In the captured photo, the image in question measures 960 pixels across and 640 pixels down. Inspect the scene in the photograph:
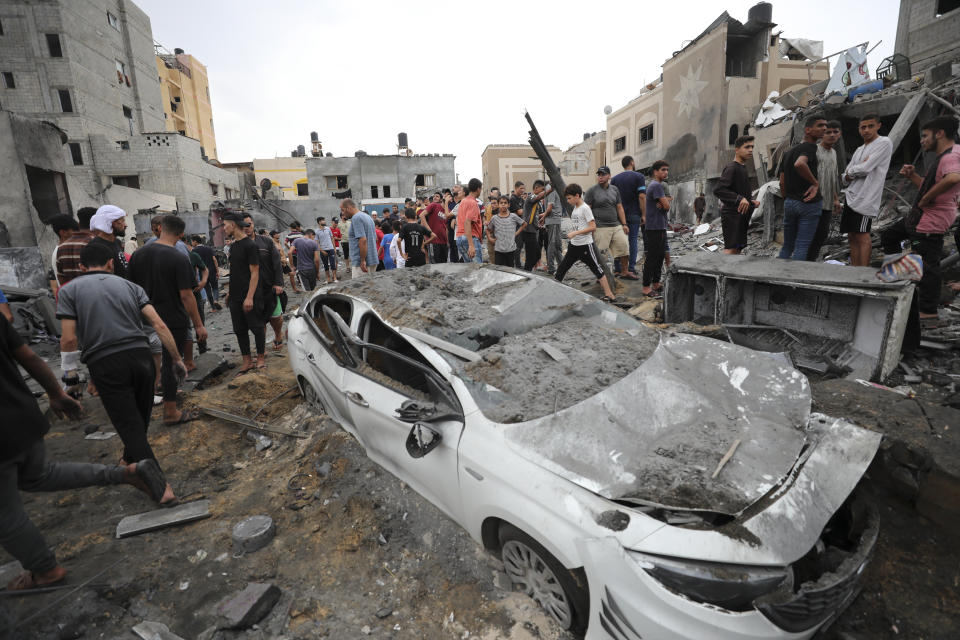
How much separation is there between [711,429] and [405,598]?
1696mm

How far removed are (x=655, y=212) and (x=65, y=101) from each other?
36.6 metres

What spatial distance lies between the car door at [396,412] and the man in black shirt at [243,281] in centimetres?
231

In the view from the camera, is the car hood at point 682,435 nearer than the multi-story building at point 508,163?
Yes

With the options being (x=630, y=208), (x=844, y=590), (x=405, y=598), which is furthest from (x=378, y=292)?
(x=630, y=208)

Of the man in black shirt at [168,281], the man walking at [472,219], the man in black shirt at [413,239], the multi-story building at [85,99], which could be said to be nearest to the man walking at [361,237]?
the man in black shirt at [413,239]

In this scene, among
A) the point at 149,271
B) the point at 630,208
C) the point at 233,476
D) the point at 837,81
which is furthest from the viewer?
the point at 837,81

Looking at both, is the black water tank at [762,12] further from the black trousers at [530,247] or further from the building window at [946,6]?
the black trousers at [530,247]

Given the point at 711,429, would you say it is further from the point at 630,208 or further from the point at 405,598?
the point at 630,208

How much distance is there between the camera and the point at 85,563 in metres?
2.47

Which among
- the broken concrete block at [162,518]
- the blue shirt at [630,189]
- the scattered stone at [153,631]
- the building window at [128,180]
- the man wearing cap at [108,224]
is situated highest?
the building window at [128,180]

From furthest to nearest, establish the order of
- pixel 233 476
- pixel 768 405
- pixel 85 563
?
pixel 233 476
pixel 85 563
pixel 768 405

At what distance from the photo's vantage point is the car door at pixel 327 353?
3.22m

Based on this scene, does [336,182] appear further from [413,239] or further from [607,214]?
[607,214]

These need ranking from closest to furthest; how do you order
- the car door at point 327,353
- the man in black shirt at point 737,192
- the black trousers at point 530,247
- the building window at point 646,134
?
the car door at point 327,353 → the man in black shirt at point 737,192 → the black trousers at point 530,247 → the building window at point 646,134
